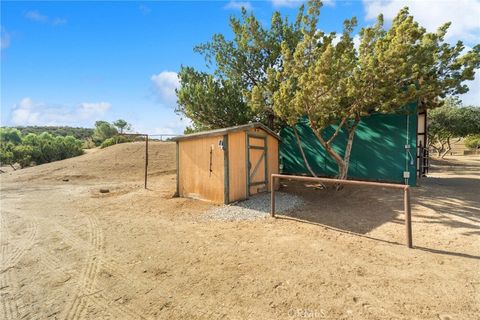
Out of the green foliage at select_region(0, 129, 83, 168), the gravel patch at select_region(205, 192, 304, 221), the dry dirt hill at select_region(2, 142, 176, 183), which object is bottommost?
the gravel patch at select_region(205, 192, 304, 221)

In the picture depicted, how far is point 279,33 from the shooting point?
36.5 feet

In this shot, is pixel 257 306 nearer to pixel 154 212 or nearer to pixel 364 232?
pixel 364 232

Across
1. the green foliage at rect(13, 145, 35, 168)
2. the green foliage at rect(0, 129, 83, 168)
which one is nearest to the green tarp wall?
the green foliage at rect(0, 129, 83, 168)

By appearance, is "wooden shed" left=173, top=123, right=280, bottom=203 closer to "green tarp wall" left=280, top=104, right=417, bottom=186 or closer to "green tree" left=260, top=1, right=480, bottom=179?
"green tree" left=260, top=1, right=480, bottom=179

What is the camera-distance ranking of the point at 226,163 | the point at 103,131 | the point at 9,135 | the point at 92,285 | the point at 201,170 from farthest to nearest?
the point at 103,131, the point at 9,135, the point at 201,170, the point at 226,163, the point at 92,285

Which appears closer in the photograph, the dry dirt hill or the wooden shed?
the wooden shed

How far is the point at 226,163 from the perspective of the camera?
791 cm

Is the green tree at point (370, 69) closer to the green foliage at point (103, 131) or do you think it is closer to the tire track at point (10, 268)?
the tire track at point (10, 268)

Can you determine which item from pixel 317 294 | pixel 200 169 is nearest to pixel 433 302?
pixel 317 294

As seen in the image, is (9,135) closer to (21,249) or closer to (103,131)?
(103,131)

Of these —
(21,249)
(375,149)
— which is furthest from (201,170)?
(375,149)

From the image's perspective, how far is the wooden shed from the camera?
8078 mm

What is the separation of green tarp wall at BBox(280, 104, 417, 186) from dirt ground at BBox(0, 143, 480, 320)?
1.82 metres

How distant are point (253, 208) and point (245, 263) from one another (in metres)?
3.47
